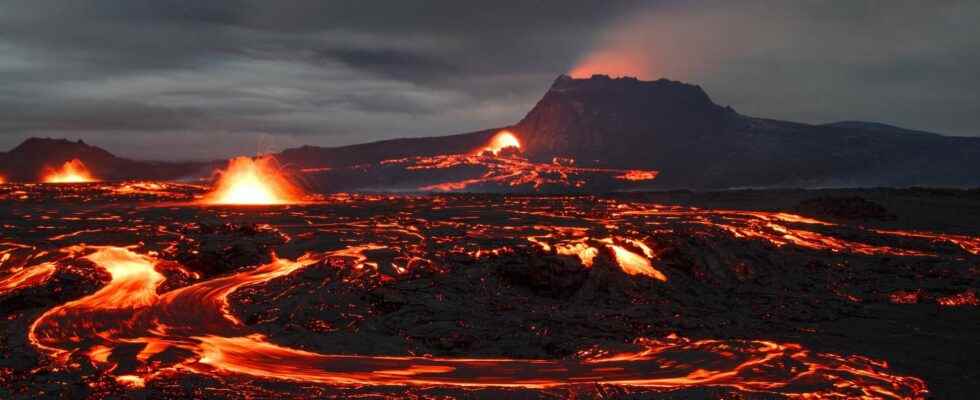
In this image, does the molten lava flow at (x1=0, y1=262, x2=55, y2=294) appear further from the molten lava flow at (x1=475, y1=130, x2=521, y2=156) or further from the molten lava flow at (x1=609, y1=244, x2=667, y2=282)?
the molten lava flow at (x1=475, y1=130, x2=521, y2=156)

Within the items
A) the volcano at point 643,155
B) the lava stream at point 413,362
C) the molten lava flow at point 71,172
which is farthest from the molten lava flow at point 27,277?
the molten lava flow at point 71,172

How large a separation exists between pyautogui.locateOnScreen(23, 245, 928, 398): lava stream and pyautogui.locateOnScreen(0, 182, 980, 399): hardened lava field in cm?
6

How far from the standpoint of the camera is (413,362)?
36.9 ft

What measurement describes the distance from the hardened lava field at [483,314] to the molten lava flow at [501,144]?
506ft

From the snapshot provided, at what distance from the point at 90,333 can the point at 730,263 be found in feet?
54.1

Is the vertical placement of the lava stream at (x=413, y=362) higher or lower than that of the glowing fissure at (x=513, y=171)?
lower

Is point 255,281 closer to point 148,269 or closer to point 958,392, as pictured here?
point 148,269

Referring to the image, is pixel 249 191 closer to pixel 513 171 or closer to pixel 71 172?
pixel 513 171

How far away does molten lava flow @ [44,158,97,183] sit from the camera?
510 feet

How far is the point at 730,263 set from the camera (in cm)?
2023

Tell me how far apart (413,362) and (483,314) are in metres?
3.71

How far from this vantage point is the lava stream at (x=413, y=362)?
9680 millimetres

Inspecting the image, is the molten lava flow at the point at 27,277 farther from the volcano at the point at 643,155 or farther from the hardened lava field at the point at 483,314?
the volcano at the point at 643,155

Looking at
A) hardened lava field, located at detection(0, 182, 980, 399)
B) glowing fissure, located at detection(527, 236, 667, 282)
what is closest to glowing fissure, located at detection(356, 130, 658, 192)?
hardened lava field, located at detection(0, 182, 980, 399)
